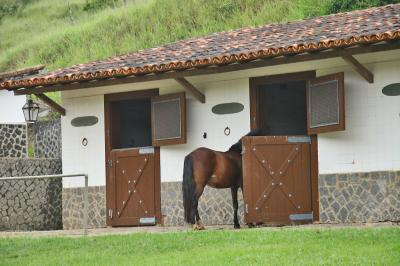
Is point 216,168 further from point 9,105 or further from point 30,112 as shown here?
point 9,105

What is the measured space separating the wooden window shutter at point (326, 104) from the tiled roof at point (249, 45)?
77 cm

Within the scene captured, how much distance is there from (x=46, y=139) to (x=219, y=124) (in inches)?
420

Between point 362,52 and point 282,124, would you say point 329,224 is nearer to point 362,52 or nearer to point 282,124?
point 362,52

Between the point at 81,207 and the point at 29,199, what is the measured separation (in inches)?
94.7

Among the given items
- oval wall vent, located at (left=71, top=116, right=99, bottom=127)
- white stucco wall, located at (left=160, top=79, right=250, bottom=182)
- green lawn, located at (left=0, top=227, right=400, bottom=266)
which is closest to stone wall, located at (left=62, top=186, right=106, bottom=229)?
oval wall vent, located at (left=71, top=116, right=99, bottom=127)

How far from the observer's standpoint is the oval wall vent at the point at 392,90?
54.5ft

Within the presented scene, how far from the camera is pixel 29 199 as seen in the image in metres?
22.3

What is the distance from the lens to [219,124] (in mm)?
18688

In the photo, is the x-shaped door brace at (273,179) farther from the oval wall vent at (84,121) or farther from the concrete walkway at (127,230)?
the oval wall vent at (84,121)

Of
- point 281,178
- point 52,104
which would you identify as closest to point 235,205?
point 281,178

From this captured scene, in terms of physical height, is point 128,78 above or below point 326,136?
above

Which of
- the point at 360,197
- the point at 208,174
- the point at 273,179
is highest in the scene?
the point at 208,174

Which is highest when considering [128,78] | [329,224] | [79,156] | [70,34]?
[70,34]

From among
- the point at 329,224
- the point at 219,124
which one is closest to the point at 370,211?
the point at 329,224
